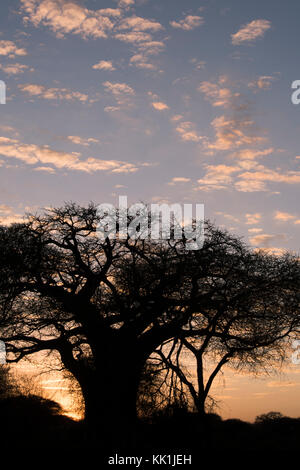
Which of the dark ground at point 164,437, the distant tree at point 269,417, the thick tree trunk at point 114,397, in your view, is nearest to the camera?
the dark ground at point 164,437

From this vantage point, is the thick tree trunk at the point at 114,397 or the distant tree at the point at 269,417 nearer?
the thick tree trunk at the point at 114,397

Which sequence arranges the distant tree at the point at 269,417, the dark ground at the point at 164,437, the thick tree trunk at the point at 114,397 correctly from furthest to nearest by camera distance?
the distant tree at the point at 269,417 → the thick tree trunk at the point at 114,397 → the dark ground at the point at 164,437

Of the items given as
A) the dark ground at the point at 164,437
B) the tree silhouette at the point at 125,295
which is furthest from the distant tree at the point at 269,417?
the tree silhouette at the point at 125,295

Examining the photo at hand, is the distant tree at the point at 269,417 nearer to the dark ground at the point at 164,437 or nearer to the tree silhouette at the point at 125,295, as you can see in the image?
the dark ground at the point at 164,437

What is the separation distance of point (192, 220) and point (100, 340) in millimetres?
5382

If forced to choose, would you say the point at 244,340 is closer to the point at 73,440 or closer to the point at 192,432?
the point at 192,432

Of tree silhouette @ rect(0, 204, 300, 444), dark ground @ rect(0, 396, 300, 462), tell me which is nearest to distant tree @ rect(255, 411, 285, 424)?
dark ground @ rect(0, 396, 300, 462)

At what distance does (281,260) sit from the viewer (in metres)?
16.8

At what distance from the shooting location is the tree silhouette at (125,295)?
598 inches

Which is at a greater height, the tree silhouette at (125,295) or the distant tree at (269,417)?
the tree silhouette at (125,295)

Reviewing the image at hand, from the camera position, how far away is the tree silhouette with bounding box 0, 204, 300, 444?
15.2m

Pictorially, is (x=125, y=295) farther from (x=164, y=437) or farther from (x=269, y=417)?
(x=269, y=417)

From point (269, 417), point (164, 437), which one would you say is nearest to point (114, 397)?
point (164, 437)
